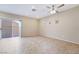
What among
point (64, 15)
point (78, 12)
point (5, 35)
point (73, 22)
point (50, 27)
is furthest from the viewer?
point (50, 27)

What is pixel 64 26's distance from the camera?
5.18 meters

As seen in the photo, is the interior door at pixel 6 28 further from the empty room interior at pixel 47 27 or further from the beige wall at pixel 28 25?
the beige wall at pixel 28 25

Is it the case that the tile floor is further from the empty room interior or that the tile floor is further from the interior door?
the interior door

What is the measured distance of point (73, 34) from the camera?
181 inches

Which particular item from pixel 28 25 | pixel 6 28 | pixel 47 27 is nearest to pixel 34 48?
pixel 6 28

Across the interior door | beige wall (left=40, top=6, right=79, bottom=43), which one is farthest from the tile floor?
beige wall (left=40, top=6, right=79, bottom=43)

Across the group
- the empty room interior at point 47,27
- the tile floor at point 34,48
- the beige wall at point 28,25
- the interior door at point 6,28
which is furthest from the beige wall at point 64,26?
the interior door at point 6,28

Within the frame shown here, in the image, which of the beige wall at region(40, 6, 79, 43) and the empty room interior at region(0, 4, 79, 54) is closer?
the empty room interior at region(0, 4, 79, 54)

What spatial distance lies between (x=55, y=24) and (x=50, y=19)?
0.49 metres

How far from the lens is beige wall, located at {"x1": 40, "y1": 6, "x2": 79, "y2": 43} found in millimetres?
4477

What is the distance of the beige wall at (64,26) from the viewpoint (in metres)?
4.48

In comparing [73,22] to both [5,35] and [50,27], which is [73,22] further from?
[5,35]
